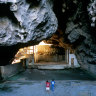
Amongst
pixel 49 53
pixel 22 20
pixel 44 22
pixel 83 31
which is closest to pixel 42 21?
pixel 44 22

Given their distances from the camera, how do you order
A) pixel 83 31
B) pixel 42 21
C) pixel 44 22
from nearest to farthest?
1. pixel 42 21
2. pixel 44 22
3. pixel 83 31

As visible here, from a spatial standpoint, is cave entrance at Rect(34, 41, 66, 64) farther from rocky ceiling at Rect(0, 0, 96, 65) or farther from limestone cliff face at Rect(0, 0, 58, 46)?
limestone cliff face at Rect(0, 0, 58, 46)

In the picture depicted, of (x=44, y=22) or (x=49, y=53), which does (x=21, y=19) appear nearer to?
(x=44, y=22)

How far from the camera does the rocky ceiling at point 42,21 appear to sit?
7.05 meters

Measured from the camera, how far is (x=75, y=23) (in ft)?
36.5

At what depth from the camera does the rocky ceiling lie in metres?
7.05

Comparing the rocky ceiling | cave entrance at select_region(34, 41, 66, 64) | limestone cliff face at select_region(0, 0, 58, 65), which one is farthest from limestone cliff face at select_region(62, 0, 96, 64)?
cave entrance at select_region(34, 41, 66, 64)

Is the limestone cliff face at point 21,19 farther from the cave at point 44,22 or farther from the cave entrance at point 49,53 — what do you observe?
the cave entrance at point 49,53

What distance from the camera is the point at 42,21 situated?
Result: 7.91m

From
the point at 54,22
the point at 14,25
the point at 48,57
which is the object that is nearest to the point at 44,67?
the point at 48,57

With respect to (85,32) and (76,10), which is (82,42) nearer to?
(85,32)

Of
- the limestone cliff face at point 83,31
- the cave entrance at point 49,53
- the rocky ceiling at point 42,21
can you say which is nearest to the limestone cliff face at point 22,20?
the rocky ceiling at point 42,21

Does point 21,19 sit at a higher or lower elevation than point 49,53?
higher

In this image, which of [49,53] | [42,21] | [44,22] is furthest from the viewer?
[49,53]
